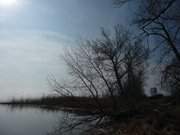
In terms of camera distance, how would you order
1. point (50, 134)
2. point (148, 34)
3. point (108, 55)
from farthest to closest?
point (108, 55)
point (50, 134)
point (148, 34)

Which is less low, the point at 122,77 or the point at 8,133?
the point at 122,77

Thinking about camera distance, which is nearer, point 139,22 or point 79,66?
point 139,22

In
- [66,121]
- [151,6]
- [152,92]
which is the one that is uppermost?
[151,6]

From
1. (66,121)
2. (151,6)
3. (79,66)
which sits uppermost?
(151,6)

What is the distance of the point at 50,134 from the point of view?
1166 cm

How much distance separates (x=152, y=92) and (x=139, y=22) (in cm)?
1974

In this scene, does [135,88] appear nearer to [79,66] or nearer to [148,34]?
[79,66]

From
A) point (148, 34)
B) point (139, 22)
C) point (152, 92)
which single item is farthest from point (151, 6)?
point (152, 92)

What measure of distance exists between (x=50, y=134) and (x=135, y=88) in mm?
9495

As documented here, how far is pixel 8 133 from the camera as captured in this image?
12.7 metres

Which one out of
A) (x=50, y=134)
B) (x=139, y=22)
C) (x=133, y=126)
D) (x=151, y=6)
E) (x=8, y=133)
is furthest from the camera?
(x=8, y=133)

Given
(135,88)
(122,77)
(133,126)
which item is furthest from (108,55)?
(133,126)

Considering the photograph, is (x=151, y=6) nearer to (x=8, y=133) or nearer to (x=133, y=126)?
(x=133, y=126)

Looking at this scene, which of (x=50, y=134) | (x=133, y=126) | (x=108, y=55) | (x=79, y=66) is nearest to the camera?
(x=133, y=126)
